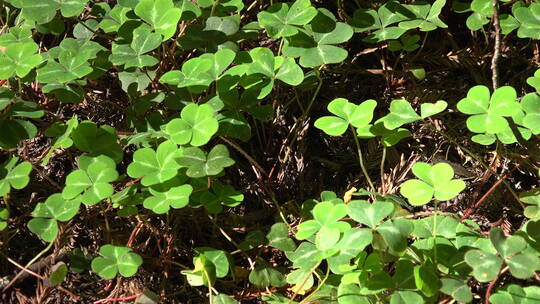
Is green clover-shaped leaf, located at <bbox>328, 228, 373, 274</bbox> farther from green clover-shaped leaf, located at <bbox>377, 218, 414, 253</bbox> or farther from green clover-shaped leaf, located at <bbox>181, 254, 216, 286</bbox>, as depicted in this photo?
green clover-shaped leaf, located at <bbox>181, 254, 216, 286</bbox>

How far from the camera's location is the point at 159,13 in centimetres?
217

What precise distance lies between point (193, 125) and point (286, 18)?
0.54 metres

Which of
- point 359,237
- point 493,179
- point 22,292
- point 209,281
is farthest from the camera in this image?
point 493,179

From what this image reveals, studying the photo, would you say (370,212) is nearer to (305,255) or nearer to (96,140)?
(305,255)

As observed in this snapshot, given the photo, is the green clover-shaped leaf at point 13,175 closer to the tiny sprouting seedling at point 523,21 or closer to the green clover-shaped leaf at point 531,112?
the green clover-shaped leaf at point 531,112

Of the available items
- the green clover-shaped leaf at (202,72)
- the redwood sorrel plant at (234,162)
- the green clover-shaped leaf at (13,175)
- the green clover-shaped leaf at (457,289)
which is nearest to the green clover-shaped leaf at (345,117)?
the redwood sorrel plant at (234,162)

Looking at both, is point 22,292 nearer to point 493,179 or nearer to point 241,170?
point 241,170

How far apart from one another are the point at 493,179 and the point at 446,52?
600mm

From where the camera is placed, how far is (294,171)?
2.25m

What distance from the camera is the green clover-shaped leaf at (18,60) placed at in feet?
6.75

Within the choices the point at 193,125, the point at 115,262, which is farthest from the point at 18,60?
the point at 115,262

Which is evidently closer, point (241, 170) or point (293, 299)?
point (293, 299)

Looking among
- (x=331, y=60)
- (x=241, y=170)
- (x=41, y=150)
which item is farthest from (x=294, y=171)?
(x=41, y=150)

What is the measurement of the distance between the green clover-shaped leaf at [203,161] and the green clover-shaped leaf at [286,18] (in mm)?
486
